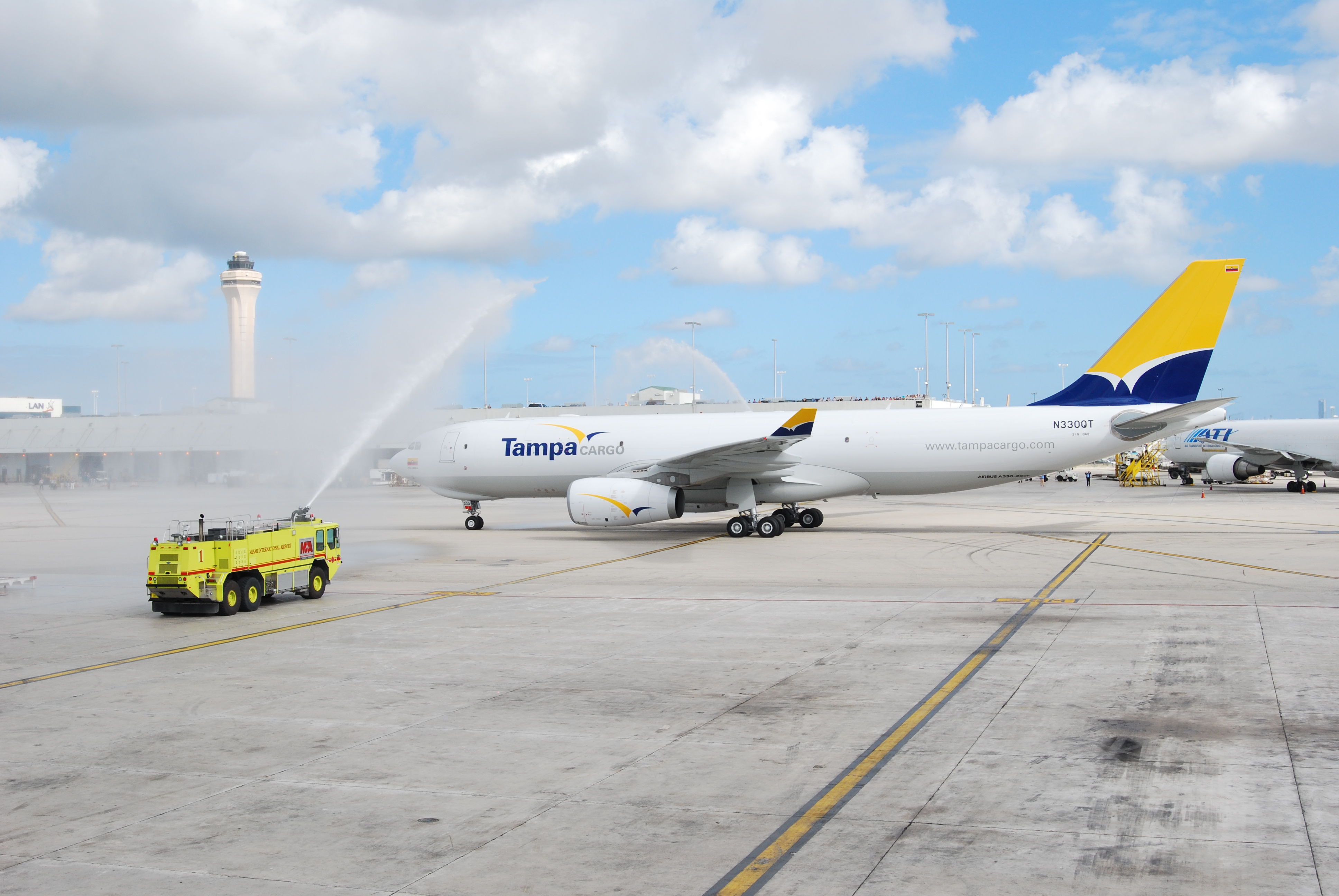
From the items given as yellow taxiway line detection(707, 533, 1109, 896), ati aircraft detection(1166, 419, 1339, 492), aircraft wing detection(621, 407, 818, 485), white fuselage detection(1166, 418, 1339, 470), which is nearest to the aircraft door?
aircraft wing detection(621, 407, 818, 485)

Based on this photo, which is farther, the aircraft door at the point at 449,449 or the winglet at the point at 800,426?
the aircraft door at the point at 449,449

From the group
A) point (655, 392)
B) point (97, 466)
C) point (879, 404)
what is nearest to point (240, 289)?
point (97, 466)

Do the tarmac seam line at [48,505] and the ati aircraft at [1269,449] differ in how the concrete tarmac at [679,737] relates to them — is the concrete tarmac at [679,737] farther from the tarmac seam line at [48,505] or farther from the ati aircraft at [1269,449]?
the ati aircraft at [1269,449]

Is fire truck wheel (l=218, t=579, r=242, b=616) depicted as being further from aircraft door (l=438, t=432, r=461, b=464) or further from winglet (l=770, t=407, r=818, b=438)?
aircraft door (l=438, t=432, r=461, b=464)

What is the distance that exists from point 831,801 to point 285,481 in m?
32.6

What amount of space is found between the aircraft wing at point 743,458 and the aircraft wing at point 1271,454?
128 ft

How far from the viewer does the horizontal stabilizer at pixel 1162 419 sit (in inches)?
1152

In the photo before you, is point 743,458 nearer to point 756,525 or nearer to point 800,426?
point 756,525

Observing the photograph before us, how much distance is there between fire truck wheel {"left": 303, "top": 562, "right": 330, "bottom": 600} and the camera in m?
19.8

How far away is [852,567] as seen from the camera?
23.6 meters

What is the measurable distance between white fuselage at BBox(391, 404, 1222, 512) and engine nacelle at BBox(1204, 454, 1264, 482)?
1302 inches

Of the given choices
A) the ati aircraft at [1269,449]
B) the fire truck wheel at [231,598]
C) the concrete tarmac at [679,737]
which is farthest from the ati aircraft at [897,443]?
the ati aircraft at [1269,449]

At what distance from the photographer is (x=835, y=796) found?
7.90 meters

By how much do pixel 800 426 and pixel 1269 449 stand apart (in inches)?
1675
